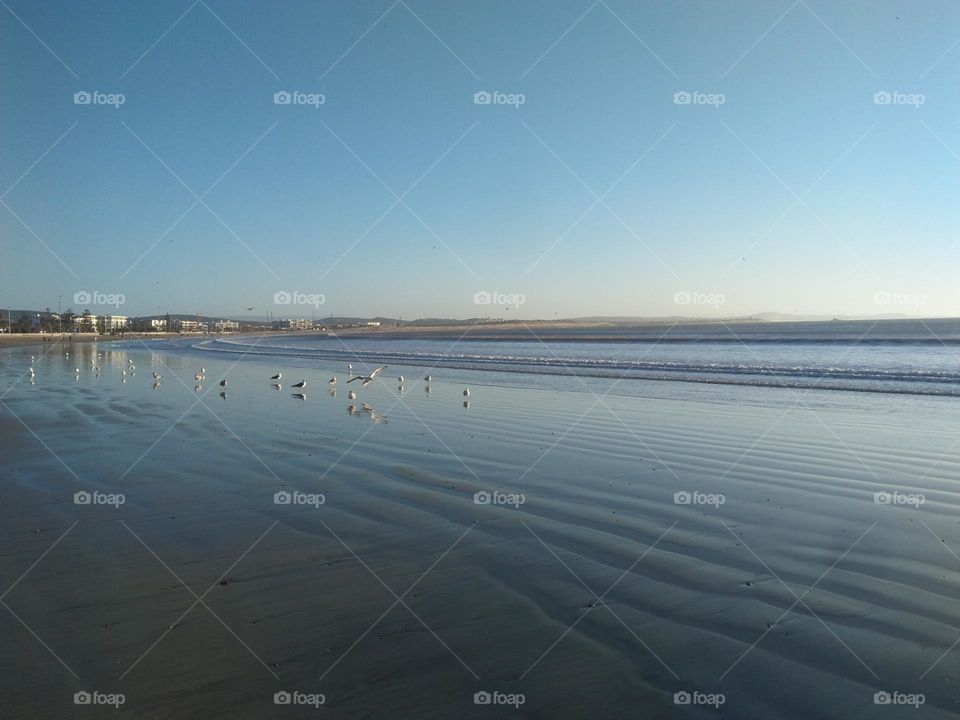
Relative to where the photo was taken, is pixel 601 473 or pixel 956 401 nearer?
pixel 601 473

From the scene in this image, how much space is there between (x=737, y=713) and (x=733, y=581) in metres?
1.78

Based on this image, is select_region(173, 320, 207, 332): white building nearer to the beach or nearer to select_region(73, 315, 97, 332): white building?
select_region(73, 315, 97, 332): white building

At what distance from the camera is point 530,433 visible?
12.2 m

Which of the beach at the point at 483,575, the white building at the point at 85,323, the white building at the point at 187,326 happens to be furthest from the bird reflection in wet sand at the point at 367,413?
the white building at the point at 187,326

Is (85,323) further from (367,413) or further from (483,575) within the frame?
(483,575)

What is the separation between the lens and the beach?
3.68 metres

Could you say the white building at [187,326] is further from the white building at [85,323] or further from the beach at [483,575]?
the beach at [483,575]

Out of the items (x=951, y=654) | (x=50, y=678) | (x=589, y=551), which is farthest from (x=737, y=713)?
(x=50, y=678)

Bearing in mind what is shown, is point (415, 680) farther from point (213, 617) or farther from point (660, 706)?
point (213, 617)

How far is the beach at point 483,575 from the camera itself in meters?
3.68

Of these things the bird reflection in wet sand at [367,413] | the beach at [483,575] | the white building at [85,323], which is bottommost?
the beach at [483,575]

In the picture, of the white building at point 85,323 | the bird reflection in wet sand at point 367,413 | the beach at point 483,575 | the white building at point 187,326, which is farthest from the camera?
the white building at point 187,326

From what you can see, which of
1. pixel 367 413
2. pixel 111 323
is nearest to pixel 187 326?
pixel 111 323

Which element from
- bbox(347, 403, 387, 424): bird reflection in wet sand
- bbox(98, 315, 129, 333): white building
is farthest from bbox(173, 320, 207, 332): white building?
bbox(347, 403, 387, 424): bird reflection in wet sand
